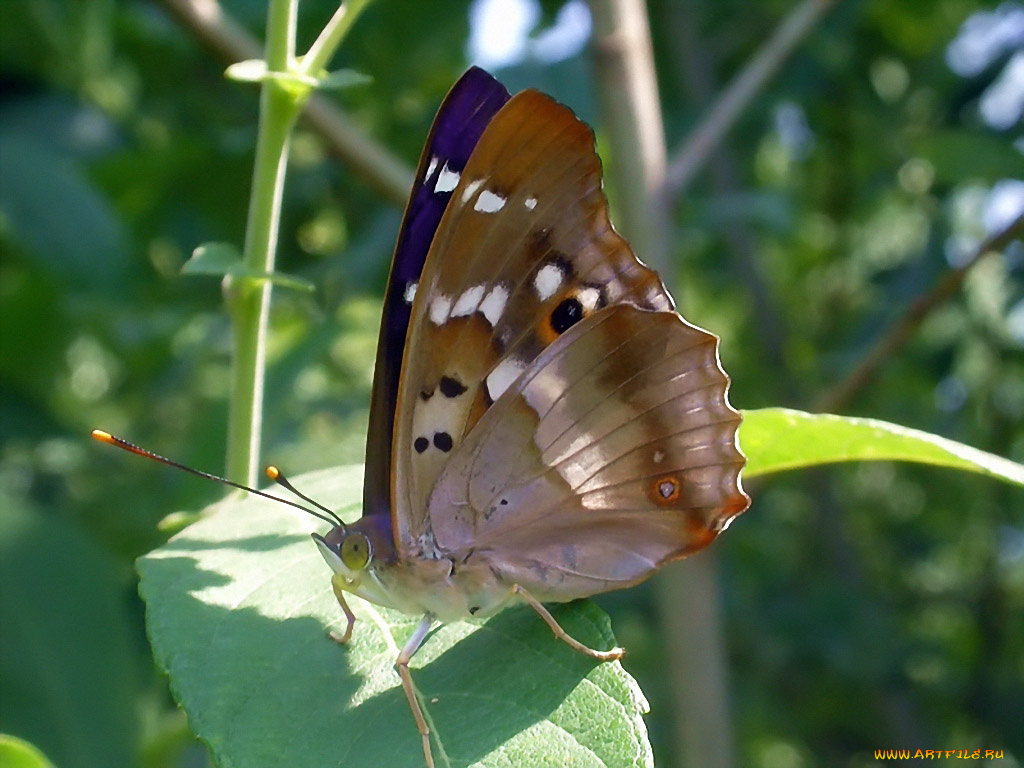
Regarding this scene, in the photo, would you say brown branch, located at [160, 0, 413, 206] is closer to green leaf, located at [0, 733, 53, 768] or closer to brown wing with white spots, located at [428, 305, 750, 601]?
brown wing with white spots, located at [428, 305, 750, 601]

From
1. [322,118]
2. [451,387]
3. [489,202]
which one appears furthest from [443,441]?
[322,118]

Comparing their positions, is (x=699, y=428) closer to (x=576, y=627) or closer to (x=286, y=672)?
(x=576, y=627)

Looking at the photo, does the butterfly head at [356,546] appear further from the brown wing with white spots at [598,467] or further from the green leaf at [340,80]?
the green leaf at [340,80]

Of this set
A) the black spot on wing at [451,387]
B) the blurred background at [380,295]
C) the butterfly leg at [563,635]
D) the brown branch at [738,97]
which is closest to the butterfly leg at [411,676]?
the butterfly leg at [563,635]

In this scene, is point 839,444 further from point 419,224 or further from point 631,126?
point 631,126

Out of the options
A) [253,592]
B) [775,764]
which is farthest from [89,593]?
[775,764]
